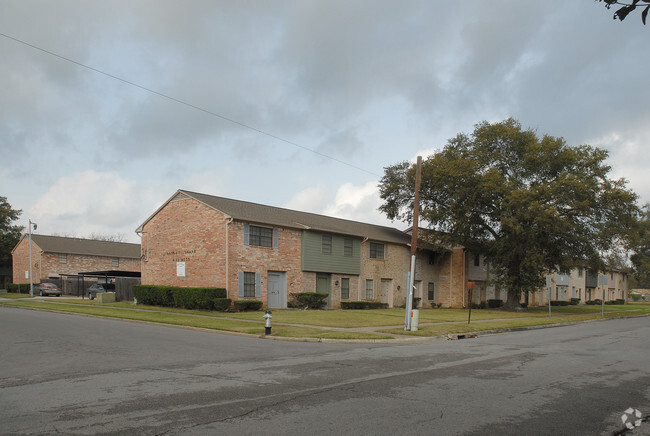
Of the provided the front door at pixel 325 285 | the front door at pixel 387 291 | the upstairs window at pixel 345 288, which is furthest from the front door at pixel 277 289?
the front door at pixel 387 291

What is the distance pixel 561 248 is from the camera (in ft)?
125

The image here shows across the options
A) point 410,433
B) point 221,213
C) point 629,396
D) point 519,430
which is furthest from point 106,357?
point 221,213

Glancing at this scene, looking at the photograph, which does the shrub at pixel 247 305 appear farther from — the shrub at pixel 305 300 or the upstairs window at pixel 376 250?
the upstairs window at pixel 376 250

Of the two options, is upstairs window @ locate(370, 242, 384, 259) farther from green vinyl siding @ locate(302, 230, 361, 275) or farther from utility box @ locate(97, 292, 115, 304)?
utility box @ locate(97, 292, 115, 304)

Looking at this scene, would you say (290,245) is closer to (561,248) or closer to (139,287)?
(139,287)

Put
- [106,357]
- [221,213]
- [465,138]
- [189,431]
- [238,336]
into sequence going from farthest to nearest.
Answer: [465,138], [221,213], [238,336], [106,357], [189,431]

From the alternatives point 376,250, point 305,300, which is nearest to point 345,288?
point 376,250

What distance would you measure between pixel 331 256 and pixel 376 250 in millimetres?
5562

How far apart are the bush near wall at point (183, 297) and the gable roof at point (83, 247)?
1166 inches

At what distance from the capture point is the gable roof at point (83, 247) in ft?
188

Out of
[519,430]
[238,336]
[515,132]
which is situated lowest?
[238,336]

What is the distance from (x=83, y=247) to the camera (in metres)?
60.6

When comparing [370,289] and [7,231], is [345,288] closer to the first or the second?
[370,289]

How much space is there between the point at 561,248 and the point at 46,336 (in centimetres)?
3411
